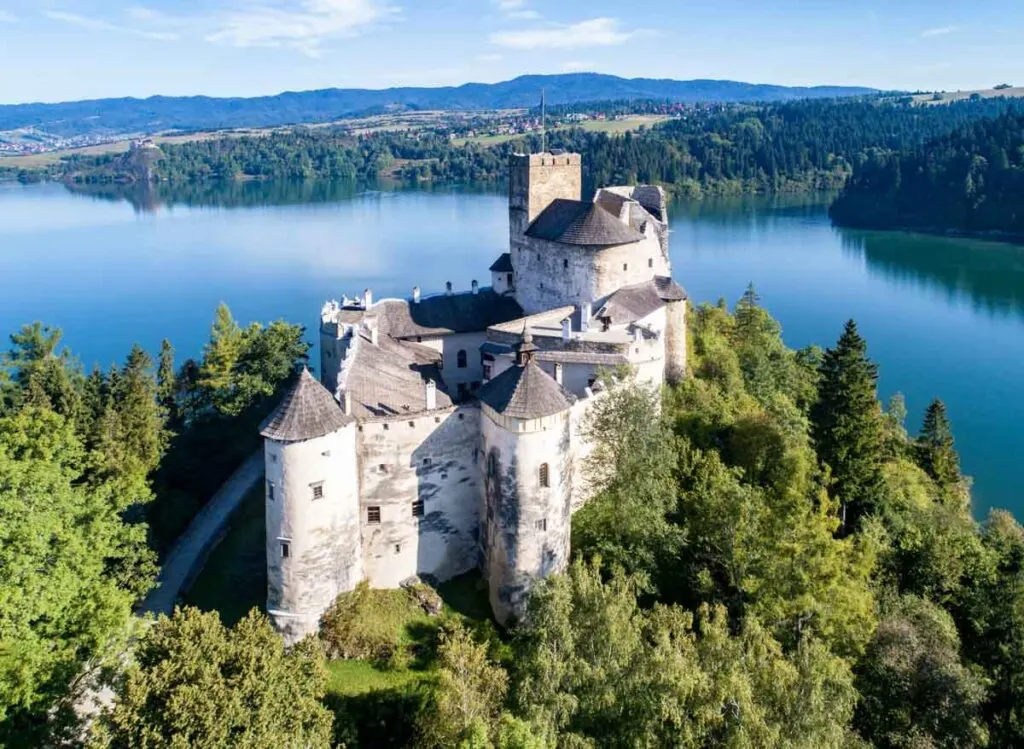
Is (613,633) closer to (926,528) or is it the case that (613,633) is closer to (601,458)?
(601,458)

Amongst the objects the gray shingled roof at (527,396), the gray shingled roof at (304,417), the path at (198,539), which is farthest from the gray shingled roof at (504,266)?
the gray shingled roof at (304,417)

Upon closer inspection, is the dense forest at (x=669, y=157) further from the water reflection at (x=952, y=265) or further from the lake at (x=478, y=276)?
the water reflection at (x=952, y=265)

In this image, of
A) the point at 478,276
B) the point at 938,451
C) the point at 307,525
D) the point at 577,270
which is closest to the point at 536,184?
the point at 577,270

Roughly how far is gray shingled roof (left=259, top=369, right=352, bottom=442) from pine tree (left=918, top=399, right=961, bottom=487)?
2908cm

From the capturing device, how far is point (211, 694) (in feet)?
53.0

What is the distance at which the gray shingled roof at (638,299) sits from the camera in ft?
106

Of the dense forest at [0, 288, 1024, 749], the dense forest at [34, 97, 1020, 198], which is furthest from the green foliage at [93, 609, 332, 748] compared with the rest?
the dense forest at [34, 97, 1020, 198]

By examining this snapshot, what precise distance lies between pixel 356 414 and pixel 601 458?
7.36m

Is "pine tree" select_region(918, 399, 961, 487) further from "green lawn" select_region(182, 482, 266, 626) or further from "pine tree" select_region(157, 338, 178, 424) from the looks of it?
"pine tree" select_region(157, 338, 178, 424)

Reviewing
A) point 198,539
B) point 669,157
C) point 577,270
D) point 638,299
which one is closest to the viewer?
point 198,539

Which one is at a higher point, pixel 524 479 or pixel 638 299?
pixel 638 299

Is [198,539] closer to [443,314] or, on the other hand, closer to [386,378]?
[386,378]

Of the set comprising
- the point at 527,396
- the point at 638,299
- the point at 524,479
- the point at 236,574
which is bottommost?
the point at 236,574

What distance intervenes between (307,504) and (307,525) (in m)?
0.58
